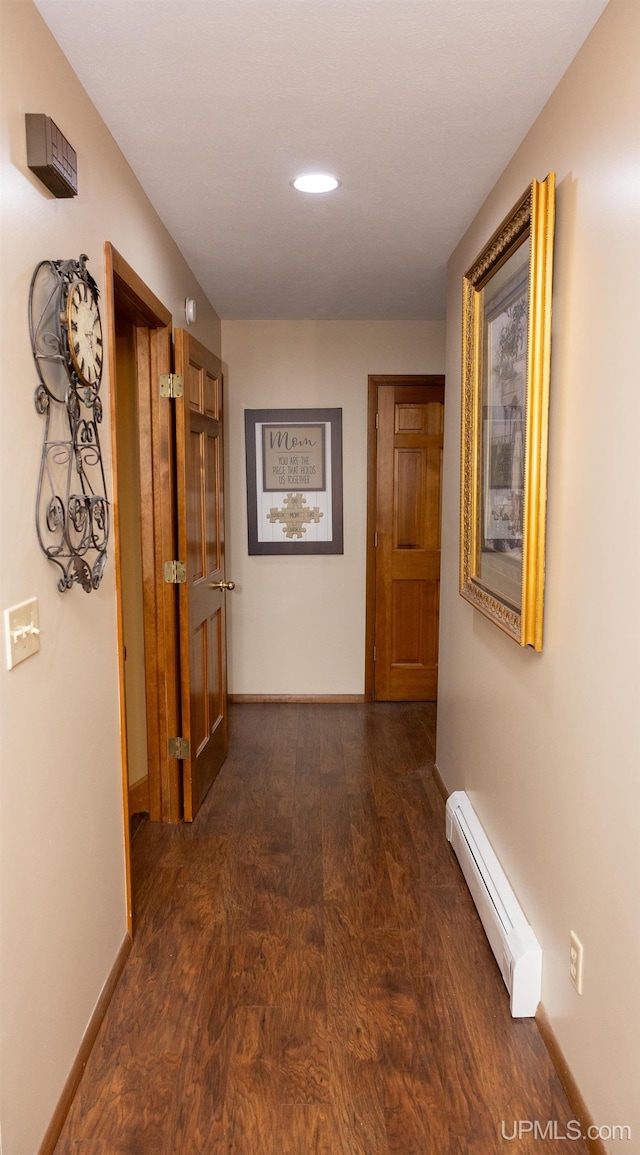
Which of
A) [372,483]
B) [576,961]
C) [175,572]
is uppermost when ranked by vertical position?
[372,483]

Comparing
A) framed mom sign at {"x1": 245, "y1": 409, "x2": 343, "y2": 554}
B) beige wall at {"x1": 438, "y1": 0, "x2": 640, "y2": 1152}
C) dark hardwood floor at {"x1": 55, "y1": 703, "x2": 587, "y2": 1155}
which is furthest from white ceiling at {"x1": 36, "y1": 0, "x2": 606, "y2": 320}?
dark hardwood floor at {"x1": 55, "y1": 703, "x2": 587, "y2": 1155}

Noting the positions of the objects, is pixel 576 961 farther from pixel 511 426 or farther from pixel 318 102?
pixel 318 102

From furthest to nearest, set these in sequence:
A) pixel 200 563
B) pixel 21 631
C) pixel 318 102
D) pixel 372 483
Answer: pixel 372 483 < pixel 200 563 < pixel 318 102 < pixel 21 631

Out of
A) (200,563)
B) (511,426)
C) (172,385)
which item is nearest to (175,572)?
(200,563)

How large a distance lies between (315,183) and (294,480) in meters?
2.38

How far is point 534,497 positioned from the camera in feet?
6.57

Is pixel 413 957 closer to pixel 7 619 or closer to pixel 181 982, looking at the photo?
pixel 181 982

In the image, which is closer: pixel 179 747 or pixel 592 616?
pixel 592 616

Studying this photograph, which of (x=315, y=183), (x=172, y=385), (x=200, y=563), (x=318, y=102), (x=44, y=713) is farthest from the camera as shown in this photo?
(x=200, y=563)

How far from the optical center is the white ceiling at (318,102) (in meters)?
1.66

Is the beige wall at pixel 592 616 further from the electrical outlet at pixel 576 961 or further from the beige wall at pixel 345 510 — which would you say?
the beige wall at pixel 345 510

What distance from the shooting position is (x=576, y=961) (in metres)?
1.76

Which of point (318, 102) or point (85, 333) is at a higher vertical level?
point (318, 102)

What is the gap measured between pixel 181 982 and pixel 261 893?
52cm
